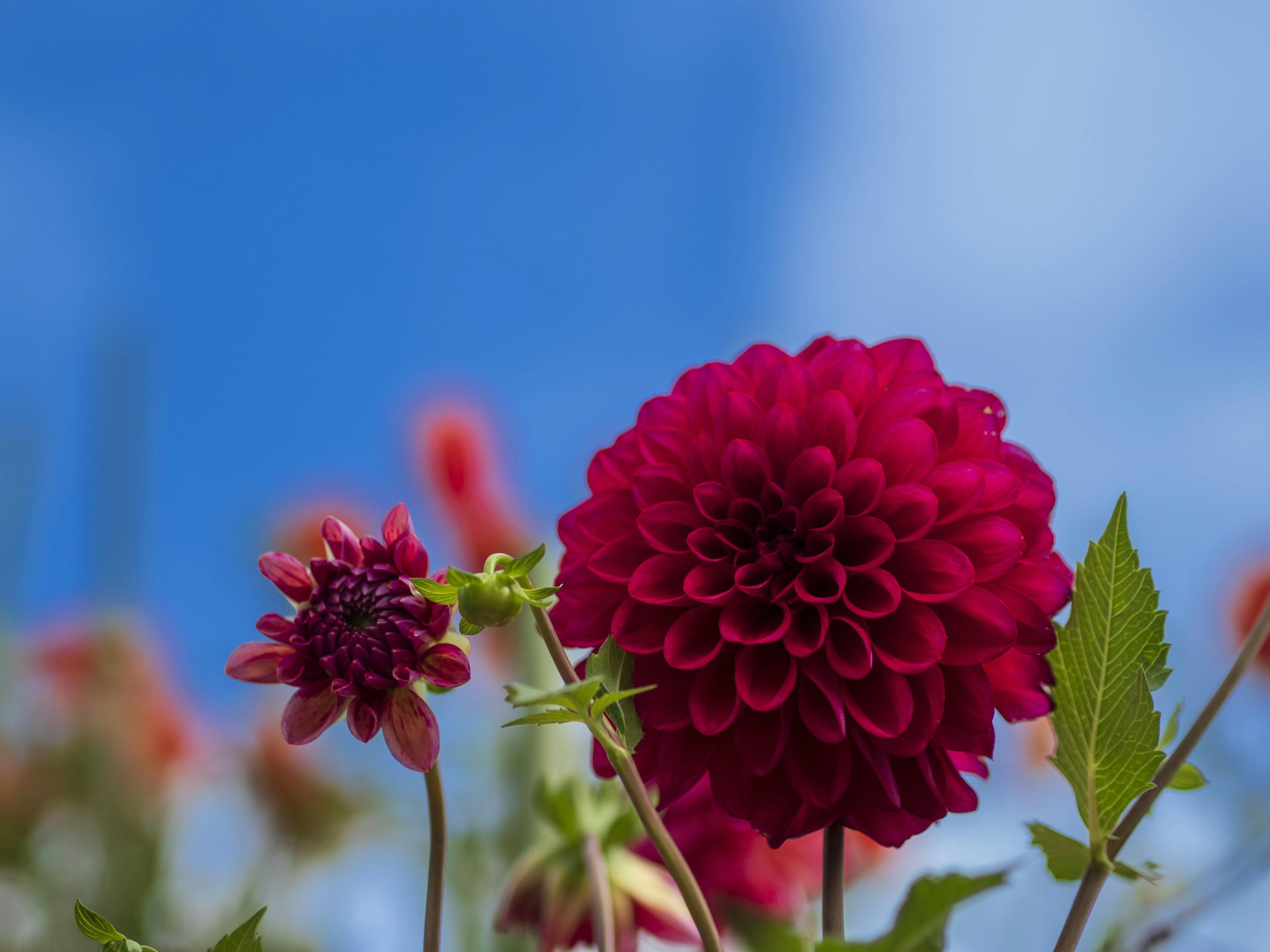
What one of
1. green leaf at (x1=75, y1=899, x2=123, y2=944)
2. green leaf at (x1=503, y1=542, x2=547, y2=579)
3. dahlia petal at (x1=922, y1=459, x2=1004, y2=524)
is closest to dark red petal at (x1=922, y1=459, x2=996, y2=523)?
dahlia petal at (x1=922, y1=459, x2=1004, y2=524)

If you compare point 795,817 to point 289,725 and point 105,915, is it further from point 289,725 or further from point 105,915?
point 105,915

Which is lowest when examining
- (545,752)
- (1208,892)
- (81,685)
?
(1208,892)

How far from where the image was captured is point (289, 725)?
23 cm

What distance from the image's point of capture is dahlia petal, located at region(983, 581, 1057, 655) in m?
0.25

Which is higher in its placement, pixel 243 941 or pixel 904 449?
pixel 904 449

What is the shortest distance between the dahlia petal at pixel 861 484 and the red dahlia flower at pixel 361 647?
0.10m

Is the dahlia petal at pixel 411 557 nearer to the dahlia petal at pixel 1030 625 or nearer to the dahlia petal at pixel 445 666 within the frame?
the dahlia petal at pixel 445 666

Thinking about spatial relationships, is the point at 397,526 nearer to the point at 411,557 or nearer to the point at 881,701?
the point at 411,557

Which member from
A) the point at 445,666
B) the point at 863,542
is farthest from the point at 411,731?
the point at 863,542

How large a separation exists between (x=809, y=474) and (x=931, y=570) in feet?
0.12

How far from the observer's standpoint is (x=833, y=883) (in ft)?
0.78

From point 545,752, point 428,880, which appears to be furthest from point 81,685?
point 428,880

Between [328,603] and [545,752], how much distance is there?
14.9 inches

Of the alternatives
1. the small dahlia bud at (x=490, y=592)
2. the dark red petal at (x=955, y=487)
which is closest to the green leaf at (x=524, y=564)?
the small dahlia bud at (x=490, y=592)
